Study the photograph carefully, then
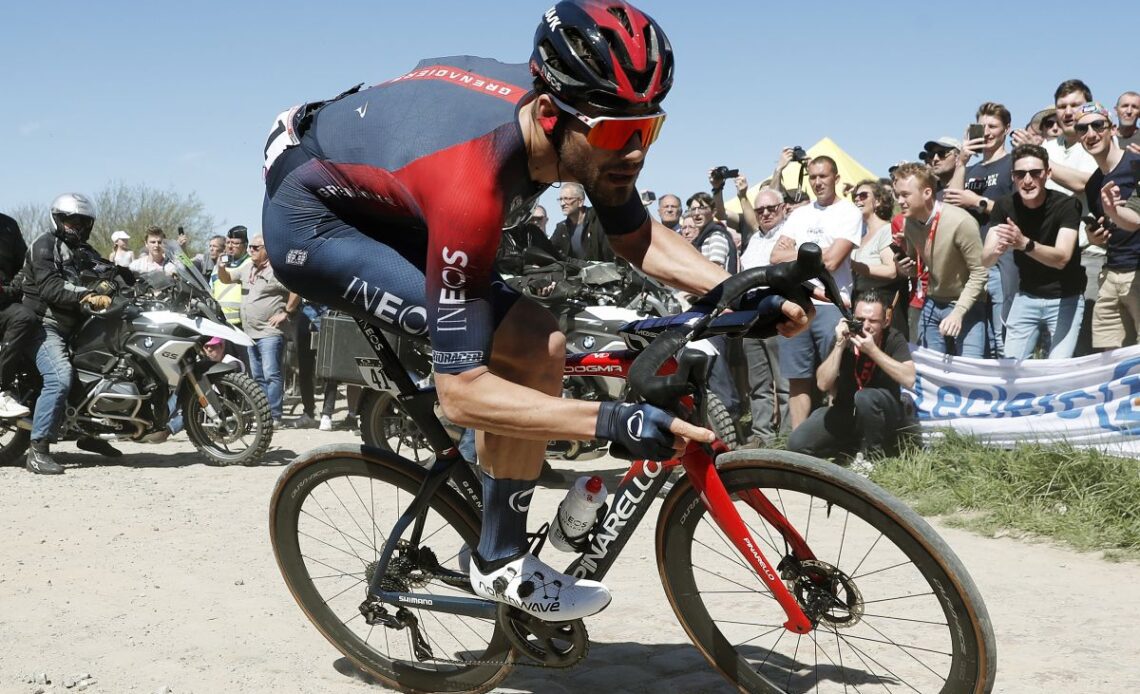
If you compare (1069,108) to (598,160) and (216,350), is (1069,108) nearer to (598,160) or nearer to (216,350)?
(598,160)

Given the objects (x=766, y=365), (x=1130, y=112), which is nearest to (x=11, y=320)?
(x=766, y=365)

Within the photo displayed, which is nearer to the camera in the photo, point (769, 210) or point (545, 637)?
point (545, 637)

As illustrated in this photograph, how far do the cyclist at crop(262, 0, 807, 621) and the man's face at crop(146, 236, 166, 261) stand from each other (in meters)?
11.7

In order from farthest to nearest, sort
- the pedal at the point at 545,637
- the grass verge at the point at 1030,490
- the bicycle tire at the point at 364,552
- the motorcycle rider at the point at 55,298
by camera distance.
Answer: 1. the motorcycle rider at the point at 55,298
2. the grass verge at the point at 1030,490
3. the bicycle tire at the point at 364,552
4. the pedal at the point at 545,637

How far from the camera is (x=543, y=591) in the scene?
346 cm

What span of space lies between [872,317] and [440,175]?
Result: 527 cm

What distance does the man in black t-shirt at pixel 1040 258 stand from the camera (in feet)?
25.3

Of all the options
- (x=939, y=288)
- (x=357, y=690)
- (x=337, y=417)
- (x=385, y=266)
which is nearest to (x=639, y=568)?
(x=357, y=690)

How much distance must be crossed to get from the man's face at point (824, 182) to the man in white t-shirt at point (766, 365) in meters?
0.54

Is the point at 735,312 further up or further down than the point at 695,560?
further up

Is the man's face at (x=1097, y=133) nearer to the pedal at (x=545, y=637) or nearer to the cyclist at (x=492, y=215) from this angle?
the cyclist at (x=492, y=215)

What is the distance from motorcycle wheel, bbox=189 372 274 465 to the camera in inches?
357

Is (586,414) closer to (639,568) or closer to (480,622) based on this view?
(480,622)

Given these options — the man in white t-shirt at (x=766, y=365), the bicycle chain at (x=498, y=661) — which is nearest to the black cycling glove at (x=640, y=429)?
the bicycle chain at (x=498, y=661)
